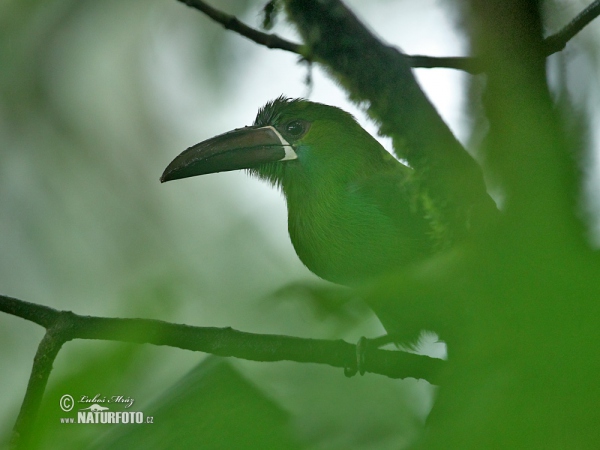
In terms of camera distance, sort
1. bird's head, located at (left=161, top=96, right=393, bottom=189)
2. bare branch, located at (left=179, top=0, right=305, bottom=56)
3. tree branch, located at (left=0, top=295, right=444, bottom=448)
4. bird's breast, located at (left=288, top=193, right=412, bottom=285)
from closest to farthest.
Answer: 1. tree branch, located at (left=0, top=295, right=444, bottom=448)
2. bare branch, located at (left=179, top=0, right=305, bottom=56)
3. bird's breast, located at (left=288, top=193, right=412, bottom=285)
4. bird's head, located at (left=161, top=96, right=393, bottom=189)

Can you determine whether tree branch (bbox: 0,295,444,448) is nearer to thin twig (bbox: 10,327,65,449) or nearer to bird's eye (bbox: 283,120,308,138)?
thin twig (bbox: 10,327,65,449)

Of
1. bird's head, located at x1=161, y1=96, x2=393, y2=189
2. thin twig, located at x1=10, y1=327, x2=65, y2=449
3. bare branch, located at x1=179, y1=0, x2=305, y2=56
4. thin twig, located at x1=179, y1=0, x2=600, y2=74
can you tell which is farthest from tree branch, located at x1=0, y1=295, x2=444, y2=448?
bird's head, located at x1=161, y1=96, x2=393, y2=189

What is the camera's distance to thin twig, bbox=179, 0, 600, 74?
1.17 ft

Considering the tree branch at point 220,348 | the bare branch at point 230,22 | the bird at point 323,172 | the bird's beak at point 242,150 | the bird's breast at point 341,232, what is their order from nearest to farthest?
1. the tree branch at point 220,348
2. the bare branch at point 230,22
3. the bird's beak at point 242,150
4. the bird's breast at point 341,232
5. the bird at point 323,172

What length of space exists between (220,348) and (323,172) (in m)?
1.42

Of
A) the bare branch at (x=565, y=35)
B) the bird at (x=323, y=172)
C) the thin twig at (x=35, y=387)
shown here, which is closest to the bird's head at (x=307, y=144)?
the bird at (x=323, y=172)

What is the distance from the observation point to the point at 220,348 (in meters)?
0.44

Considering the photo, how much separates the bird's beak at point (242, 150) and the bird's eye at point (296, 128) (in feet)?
0.13

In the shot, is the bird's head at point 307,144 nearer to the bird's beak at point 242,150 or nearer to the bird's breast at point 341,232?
the bird's beak at point 242,150

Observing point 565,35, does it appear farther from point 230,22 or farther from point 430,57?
point 230,22

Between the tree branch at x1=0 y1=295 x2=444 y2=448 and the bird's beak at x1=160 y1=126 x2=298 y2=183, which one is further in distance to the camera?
the bird's beak at x1=160 y1=126 x2=298 y2=183

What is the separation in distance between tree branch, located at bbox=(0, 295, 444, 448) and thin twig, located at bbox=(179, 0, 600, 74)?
0.17 metres

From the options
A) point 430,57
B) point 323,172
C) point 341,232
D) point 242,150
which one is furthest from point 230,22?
point 323,172

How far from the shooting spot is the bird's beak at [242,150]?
3.86ft
